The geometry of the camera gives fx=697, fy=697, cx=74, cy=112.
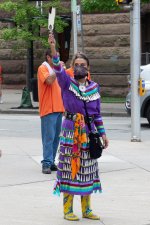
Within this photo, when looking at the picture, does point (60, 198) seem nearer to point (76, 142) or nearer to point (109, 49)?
point (76, 142)

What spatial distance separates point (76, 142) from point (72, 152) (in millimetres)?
114

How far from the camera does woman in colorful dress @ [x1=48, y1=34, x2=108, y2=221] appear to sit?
7355mm

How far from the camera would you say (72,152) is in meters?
7.36

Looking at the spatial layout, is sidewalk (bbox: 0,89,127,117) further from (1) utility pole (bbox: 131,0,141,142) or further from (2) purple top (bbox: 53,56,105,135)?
(2) purple top (bbox: 53,56,105,135)

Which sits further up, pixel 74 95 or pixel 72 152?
pixel 74 95

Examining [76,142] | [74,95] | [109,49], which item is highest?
[74,95]

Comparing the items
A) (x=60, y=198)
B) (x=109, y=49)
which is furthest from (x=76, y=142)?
(x=109, y=49)

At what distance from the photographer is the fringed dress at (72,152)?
7348 mm

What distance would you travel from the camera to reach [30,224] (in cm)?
720

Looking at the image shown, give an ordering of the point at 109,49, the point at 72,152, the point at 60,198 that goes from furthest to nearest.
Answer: the point at 109,49
the point at 60,198
the point at 72,152

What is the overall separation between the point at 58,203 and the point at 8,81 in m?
25.2

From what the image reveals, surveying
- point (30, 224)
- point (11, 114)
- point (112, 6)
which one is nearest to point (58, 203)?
point (30, 224)

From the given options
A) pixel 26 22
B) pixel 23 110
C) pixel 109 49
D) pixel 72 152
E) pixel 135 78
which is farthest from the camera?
pixel 109 49

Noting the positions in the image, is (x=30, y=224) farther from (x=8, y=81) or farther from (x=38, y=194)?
(x=8, y=81)
